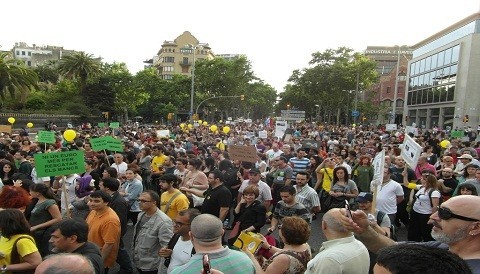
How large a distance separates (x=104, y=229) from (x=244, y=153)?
5.07 m

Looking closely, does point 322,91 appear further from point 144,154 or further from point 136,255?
point 136,255

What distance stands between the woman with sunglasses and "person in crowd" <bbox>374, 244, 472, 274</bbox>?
16.8 feet

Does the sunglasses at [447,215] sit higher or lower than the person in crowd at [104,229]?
higher

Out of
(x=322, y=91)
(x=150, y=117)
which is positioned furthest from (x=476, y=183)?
(x=150, y=117)

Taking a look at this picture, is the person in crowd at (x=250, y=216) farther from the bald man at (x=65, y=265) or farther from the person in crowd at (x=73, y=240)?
the bald man at (x=65, y=265)

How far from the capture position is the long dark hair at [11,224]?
3672mm

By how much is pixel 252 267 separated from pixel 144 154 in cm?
844

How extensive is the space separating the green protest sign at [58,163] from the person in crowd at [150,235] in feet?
6.97

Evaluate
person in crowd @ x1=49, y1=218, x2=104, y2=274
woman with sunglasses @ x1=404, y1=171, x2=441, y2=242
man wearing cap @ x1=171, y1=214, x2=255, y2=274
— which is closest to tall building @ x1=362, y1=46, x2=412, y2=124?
woman with sunglasses @ x1=404, y1=171, x2=441, y2=242

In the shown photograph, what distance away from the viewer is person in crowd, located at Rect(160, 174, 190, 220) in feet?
18.5

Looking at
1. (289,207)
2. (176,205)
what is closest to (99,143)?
(176,205)

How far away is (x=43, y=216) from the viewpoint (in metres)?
4.92

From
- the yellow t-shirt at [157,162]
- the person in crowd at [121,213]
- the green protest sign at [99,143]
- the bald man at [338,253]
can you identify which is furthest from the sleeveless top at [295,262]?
the green protest sign at [99,143]

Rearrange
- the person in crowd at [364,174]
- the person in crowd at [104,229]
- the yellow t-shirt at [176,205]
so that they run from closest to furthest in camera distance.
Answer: the person in crowd at [104,229], the yellow t-shirt at [176,205], the person in crowd at [364,174]
